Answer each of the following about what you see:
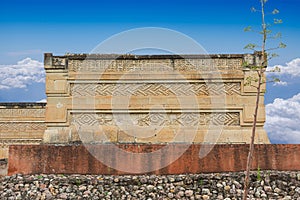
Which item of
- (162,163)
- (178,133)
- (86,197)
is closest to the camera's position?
(86,197)

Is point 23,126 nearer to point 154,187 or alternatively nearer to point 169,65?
point 169,65

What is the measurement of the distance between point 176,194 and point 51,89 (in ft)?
17.4

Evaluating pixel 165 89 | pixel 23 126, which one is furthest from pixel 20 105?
pixel 165 89

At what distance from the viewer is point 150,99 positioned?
10062mm

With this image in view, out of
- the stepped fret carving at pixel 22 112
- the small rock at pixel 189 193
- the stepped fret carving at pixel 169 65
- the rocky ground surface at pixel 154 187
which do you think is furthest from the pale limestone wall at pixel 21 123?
the small rock at pixel 189 193

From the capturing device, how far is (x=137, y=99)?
33.1 ft

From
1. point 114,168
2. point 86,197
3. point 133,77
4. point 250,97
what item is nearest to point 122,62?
point 133,77

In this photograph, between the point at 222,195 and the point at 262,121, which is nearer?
the point at 222,195

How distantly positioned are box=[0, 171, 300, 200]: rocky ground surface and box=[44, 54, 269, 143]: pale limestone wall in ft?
11.5

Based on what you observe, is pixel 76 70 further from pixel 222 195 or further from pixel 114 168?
pixel 222 195

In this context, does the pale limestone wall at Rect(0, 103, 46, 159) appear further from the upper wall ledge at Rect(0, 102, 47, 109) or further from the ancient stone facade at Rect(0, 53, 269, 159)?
the ancient stone facade at Rect(0, 53, 269, 159)

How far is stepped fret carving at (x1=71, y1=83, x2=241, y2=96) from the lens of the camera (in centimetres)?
1010

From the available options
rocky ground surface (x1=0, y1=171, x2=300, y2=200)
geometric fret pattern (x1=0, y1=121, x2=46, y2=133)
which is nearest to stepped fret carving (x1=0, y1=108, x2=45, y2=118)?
geometric fret pattern (x1=0, y1=121, x2=46, y2=133)

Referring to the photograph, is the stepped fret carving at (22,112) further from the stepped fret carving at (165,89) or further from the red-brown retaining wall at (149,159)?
the red-brown retaining wall at (149,159)
